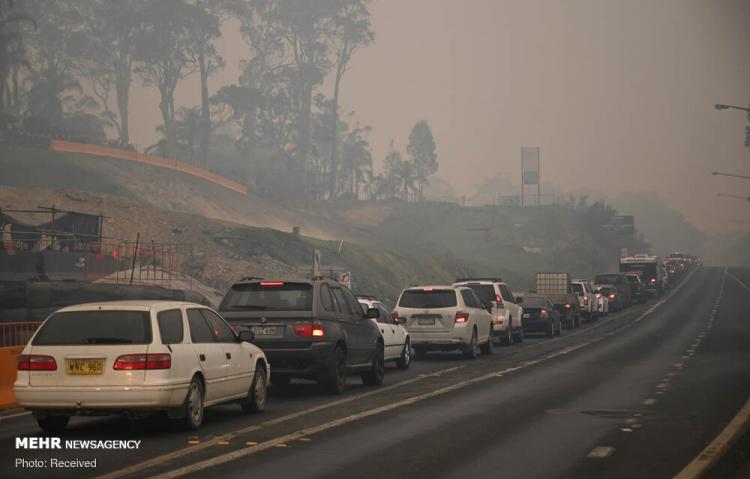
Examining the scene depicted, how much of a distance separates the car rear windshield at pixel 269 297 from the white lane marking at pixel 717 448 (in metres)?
7.04

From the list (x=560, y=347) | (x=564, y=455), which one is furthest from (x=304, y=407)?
(x=560, y=347)

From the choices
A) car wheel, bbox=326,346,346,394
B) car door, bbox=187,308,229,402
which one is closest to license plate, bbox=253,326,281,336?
car wheel, bbox=326,346,346,394

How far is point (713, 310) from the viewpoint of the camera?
200ft

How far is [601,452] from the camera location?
11797mm

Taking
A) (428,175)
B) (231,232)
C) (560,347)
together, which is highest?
(428,175)

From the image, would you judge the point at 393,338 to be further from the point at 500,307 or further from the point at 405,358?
the point at 500,307

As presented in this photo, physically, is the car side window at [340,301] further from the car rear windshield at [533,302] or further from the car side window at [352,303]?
the car rear windshield at [533,302]

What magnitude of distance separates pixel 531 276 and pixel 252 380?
10070 cm

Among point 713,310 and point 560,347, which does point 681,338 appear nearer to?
point 560,347

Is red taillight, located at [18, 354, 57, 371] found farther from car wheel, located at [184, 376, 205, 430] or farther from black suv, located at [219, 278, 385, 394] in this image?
black suv, located at [219, 278, 385, 394]

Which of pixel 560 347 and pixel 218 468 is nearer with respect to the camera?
pixel 218 468

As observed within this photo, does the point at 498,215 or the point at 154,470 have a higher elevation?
the point at 498,215

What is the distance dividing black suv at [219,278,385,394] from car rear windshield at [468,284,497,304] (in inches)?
581

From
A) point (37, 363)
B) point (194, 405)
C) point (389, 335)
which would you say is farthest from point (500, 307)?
point (37, 363)
